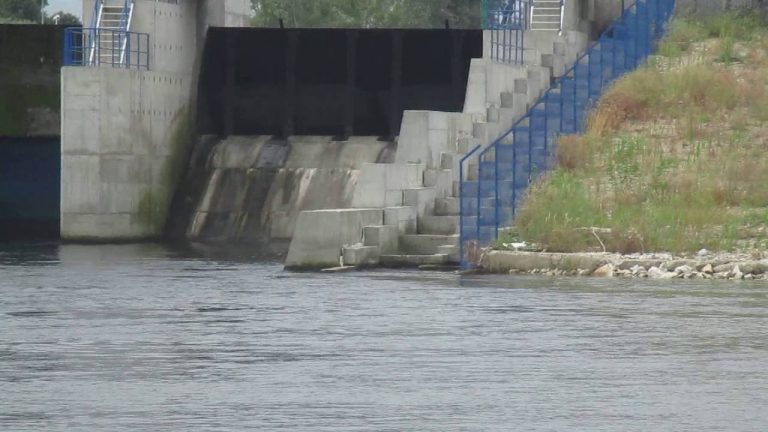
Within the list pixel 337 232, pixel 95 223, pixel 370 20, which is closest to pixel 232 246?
pixel 95 223

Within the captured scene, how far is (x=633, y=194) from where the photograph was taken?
33438 mm

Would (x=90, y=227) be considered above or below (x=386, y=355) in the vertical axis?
below

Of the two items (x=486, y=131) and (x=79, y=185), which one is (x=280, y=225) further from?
(x=486, y=131)

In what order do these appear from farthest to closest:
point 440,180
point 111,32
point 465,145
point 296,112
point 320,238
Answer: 1. point 296,112
2. point 111,32
3. point 465,145
4. point 440,180
5. point 320,238

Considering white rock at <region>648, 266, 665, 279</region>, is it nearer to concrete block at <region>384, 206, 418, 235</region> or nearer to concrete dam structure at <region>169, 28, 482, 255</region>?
concrete block at <region>384, 206, 418, 235</region>

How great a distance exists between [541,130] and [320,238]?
6255 millimetres

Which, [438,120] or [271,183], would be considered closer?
[438,120]

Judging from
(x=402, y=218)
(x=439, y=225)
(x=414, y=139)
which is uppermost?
(x=414, y=139)

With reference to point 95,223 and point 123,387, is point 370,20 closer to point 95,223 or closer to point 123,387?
point 95,223

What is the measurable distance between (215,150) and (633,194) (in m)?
15.7

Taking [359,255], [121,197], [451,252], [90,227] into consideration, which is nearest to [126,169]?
[121,197]

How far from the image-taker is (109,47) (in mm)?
44438

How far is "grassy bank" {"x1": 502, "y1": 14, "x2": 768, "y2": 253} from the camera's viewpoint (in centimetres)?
3133

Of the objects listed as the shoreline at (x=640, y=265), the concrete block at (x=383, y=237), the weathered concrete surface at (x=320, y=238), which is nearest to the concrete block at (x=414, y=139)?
the concrete block at (x=383, y=237)
